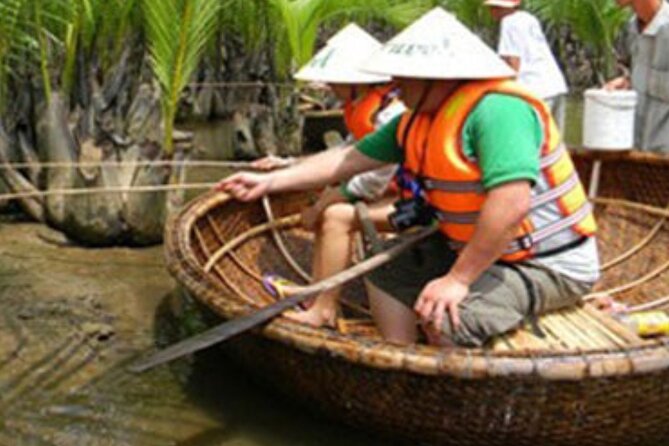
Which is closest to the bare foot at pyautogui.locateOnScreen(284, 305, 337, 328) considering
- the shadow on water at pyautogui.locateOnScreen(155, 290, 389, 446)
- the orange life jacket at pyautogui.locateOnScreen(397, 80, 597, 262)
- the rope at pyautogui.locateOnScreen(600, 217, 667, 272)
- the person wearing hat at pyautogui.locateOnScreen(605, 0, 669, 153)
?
the shadow on water at pyautogui.locateOnScreen(155, 290, 389, 446)

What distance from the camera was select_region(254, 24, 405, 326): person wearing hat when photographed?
15.0 ft

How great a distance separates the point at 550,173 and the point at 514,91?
13.4 inches

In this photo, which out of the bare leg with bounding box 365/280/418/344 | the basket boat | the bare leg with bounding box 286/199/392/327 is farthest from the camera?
the bare leg with bounding box 286/199/392/327

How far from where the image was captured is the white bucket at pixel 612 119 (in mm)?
5867

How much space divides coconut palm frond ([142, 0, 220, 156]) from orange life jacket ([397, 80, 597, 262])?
2389mm

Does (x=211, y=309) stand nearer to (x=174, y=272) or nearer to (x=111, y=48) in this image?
(x=174, y=272)

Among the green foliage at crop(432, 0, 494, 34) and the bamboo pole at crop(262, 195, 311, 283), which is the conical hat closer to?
the bamboo pole at crop(262, 195, 311, 283)

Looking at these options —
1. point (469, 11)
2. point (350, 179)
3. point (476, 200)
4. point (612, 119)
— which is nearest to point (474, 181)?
point (476, 200)

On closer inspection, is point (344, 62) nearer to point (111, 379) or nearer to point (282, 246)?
point (282, 246)

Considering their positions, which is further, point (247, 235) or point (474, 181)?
point (247, 235)

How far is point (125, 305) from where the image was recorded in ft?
17.0

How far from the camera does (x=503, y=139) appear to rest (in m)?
3.33

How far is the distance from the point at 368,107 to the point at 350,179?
1.36ft

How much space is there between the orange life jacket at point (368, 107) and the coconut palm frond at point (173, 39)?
147 centimetres
